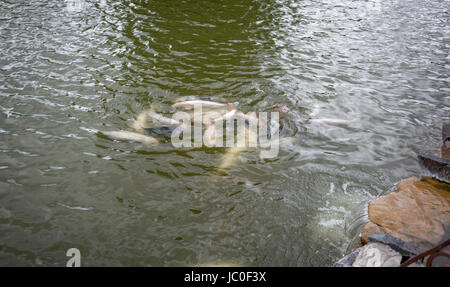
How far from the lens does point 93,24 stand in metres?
11.7

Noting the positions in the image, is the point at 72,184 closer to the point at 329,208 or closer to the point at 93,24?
the point at 329,208

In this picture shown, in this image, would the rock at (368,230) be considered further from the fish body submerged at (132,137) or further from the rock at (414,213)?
the fish body submerged at (132,137)

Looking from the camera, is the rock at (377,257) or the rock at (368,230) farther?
the rock at (368,230)

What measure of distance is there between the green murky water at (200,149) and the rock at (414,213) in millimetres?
370

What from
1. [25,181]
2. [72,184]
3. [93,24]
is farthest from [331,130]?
[93,24]

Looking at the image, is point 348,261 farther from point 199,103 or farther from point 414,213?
point 199,103

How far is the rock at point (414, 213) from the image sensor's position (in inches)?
148

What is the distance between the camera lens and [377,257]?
3.27 metres

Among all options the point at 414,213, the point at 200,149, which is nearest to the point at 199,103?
the point at 200,149

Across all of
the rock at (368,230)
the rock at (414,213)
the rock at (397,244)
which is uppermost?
the rock at (397,244)

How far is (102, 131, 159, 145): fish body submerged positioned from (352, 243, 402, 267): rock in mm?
3993

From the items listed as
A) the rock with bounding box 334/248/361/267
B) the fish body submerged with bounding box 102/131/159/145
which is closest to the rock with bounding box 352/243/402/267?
the rock with bounding box 334/248/361/267

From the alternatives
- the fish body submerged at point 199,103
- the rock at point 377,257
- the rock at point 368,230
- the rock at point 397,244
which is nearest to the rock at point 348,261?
the rock at point 377,257

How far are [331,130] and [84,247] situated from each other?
201 inches
